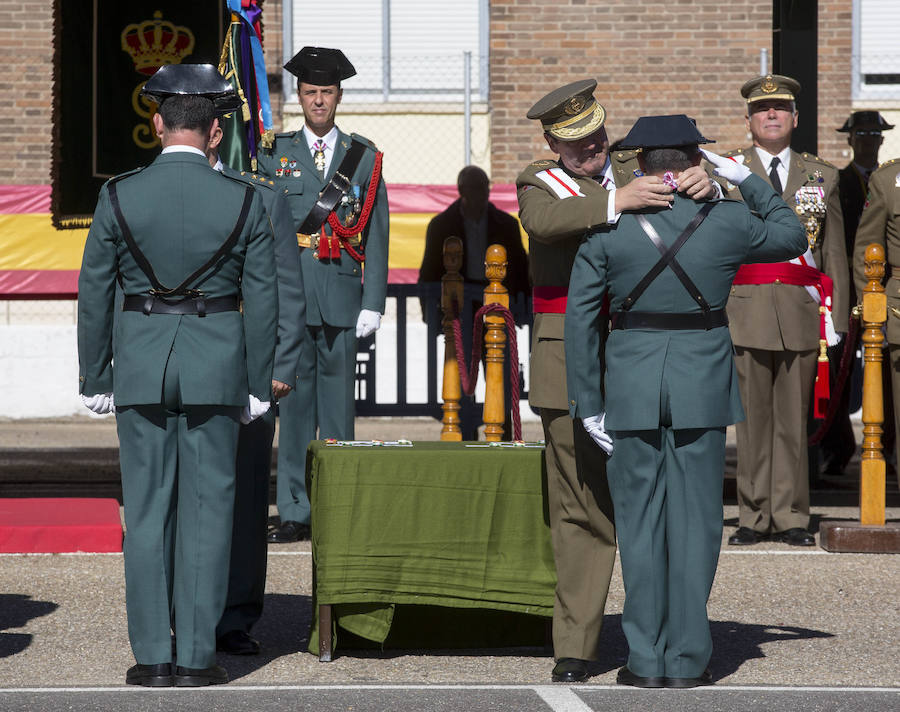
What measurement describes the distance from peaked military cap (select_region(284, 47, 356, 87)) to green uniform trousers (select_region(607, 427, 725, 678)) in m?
3.37

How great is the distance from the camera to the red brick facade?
54.0 ft

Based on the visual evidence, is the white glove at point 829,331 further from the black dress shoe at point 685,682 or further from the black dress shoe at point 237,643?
the black dress shoe at point 237,643

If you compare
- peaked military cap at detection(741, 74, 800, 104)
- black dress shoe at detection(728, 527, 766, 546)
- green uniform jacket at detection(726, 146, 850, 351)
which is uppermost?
peaked military cap at detection(741, 74, 800, 104)

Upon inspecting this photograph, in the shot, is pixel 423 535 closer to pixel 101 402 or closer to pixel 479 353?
pixel 101 402

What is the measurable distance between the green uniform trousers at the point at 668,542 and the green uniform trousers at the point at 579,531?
0.21m

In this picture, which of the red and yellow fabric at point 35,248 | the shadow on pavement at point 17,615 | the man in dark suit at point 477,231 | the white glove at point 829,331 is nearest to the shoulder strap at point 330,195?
the man in dark suit at point 477,231

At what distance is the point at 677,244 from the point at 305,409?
346cm

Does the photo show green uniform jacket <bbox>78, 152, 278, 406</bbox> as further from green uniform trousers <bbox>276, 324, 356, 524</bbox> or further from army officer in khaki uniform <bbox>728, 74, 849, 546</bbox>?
army officer in khaki uniform <bbox>728, 74, 849, 546</bbox>

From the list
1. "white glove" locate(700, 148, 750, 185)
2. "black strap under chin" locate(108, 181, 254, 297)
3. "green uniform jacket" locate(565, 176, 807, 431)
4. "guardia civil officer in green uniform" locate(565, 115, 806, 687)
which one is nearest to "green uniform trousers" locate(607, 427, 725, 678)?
"guardia civil officer in green uniform" locate(565, 115, 806, 687)

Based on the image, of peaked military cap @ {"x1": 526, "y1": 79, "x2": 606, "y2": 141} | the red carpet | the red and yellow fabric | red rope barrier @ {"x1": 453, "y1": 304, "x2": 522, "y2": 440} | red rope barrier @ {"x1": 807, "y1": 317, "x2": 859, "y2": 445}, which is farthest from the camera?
the red and yellow fabric

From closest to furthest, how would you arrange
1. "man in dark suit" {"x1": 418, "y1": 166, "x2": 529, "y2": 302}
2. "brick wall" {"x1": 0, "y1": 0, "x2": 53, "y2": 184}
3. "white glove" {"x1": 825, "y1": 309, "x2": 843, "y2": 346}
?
1. "white glove" {"x1": 825, "y1": 309, "x2": 843, "y2": 346}
2. "man in dark suit" {"x1": 418, "y1": 166, "x2": 529, "y2": 302}
3. "brick wall" {"x1": 0, "y1": 0, "x2": 53, "y2": 184}

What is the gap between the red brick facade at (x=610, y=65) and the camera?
16.5m

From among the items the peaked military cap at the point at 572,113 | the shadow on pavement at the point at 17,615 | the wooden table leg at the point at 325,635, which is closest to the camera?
the peaked military cap at the point at 572,113

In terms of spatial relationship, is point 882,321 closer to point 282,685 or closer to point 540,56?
point 282,685
